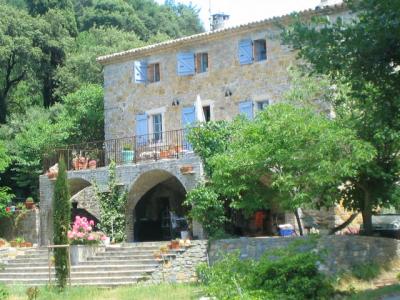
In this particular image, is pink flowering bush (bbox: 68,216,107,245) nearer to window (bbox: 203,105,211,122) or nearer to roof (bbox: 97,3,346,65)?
window (bbox: 203,105,211,122)

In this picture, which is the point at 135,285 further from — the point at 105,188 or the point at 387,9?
the point at 387,9

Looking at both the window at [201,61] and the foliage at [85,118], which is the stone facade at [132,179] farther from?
the foliage at [85,118]

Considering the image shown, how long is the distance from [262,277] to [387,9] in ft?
19.8

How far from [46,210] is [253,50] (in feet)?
32.7

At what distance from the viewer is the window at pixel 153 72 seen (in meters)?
28.9

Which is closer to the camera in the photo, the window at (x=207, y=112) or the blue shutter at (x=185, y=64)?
the window at (x=207, y=112)

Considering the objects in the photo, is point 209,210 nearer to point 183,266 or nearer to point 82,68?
point 183,266

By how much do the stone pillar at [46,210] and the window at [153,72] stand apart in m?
5.99

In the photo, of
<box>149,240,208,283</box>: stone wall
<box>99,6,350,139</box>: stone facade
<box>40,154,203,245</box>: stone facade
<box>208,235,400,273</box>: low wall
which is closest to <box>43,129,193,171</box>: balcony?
<box>40,154,203,245</box>: stone facade

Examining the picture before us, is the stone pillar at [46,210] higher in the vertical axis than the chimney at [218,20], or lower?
lower

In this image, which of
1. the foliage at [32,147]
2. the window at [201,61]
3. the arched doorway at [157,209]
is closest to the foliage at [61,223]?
the arched doorway at [157,209]

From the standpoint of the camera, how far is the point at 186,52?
27.9 metres

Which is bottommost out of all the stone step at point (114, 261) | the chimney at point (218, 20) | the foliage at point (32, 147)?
the stone step at point (114, 261)

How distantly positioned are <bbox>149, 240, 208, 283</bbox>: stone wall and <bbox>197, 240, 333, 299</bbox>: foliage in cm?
600
